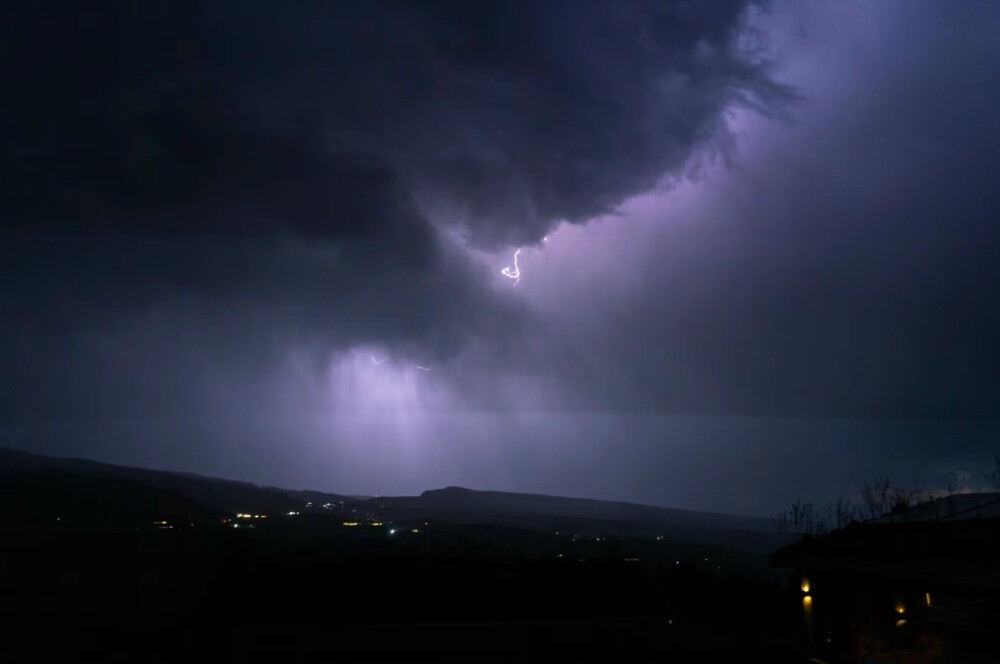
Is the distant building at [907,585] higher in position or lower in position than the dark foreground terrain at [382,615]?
higher

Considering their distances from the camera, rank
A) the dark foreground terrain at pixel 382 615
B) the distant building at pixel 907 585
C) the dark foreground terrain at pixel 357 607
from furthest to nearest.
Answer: the dark foreground terrain at pixel 357 607, the dark foreground terrain at pixel 382 615, the distant building at pixel 907 585

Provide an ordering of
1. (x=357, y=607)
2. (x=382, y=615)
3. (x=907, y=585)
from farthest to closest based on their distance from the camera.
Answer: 1. (x=357, y=607)
2. (x=382, y=615)
3. (x=907, y=585)

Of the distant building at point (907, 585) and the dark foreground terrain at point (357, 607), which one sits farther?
the dark foreground terrain at point (357, 607)

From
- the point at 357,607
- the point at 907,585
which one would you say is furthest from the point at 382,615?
the point at 907,585

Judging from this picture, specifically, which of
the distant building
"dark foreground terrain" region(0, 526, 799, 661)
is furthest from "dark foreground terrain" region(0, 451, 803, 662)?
the distant building

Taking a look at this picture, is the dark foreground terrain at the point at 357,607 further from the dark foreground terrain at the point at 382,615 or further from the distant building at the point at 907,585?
the distant building at the point at 907,585

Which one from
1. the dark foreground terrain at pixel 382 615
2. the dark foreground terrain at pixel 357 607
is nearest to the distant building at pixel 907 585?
the dark foreground terrain at pixel 357 607

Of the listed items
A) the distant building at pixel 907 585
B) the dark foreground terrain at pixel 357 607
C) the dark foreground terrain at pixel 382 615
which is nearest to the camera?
the distant building at pixel 907 585

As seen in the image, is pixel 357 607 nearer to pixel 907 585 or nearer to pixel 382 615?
pixel 382 615

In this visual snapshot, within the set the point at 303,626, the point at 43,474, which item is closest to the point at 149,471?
the point at 43,474
